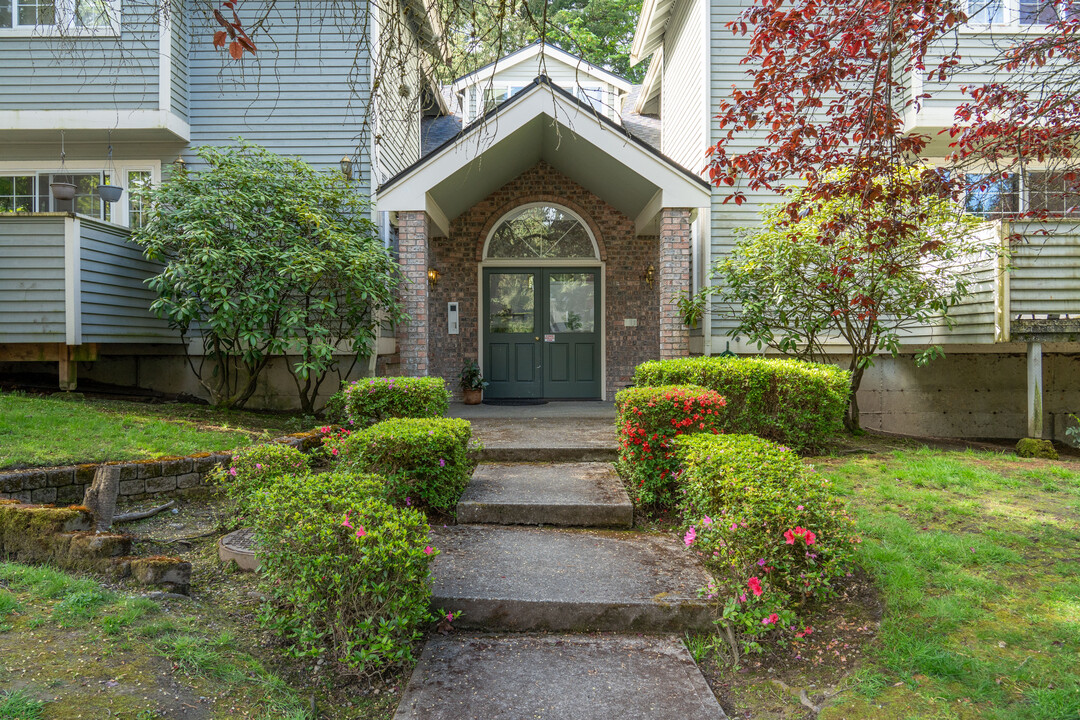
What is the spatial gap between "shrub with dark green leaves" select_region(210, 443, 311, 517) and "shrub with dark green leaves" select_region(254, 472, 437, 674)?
3.47 feet

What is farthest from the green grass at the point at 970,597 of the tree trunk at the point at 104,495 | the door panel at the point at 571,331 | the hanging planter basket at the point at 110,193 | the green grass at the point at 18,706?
the hanging planter basket at the point at 110,193

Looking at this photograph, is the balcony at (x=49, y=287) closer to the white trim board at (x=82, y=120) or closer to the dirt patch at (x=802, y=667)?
the white trim board at (x=82, y=120)

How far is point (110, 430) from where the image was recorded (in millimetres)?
5250

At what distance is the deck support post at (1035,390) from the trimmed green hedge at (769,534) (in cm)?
529

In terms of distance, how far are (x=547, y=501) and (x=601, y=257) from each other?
20.5ft

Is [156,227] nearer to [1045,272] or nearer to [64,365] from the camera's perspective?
[64,365]

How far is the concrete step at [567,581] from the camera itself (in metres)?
2.86

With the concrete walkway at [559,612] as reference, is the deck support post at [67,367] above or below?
above

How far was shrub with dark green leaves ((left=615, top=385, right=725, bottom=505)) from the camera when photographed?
425 cm

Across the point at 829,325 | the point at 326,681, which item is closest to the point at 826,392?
the point at 829,325

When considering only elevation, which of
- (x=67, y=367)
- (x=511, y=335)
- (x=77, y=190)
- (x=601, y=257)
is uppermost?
(x=77, y=190)

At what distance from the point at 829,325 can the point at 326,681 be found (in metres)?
6.60

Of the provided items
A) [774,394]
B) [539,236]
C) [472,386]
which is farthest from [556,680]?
[539,236]

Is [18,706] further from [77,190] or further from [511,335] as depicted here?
[77,190]
